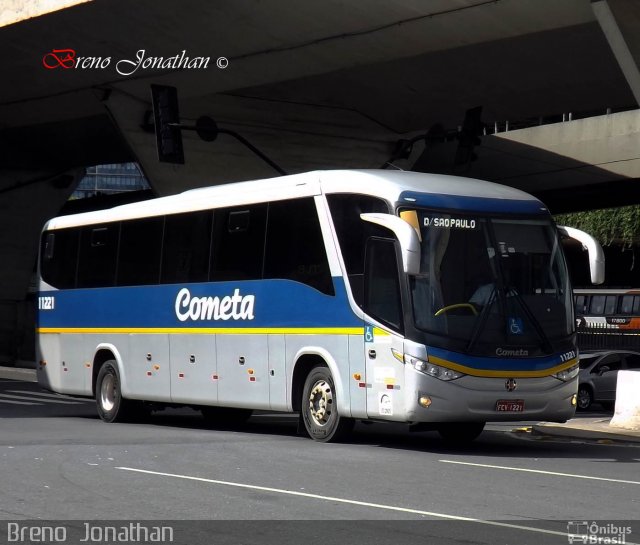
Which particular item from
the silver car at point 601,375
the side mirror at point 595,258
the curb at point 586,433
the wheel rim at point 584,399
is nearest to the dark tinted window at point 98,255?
the curb at point 586,433

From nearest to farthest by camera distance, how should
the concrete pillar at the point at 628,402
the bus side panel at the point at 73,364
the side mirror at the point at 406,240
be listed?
the side mirror at the point at 406,240, the concrete pillar at the point at 628,402, the bus side panel at the point at 73,364

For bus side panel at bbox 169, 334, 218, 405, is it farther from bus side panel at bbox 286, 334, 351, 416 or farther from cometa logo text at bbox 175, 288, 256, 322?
bus side panel at bbox 286, 334, 351, 416

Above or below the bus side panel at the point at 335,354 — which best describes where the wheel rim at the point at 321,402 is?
below

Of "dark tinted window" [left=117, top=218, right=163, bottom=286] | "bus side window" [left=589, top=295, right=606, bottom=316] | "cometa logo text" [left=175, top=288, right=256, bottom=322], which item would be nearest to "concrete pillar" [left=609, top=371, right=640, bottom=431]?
"cometa logo text" [left=175, top=288, right=256, bottom=322]

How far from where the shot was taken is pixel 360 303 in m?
15.4

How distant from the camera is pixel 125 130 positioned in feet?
110

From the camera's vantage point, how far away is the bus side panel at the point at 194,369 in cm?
1830

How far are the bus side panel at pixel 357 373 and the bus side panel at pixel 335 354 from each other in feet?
0.26

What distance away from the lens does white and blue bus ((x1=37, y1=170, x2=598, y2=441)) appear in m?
14.7

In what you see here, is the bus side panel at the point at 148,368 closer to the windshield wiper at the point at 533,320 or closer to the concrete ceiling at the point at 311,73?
the windshield wiper at the point at 533,320

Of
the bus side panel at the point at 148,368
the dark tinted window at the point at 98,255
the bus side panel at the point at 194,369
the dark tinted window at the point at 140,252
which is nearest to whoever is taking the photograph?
the bus side panel at the point at 194,369

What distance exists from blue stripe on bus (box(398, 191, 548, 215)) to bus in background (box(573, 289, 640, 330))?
4301 centimetres
